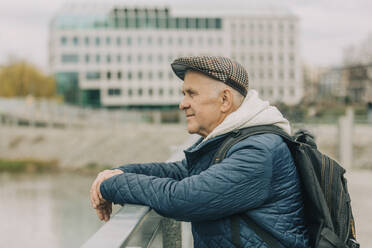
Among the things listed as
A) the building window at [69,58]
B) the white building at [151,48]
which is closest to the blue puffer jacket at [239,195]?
the white building at [151,48]

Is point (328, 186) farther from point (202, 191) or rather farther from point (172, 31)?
point (172, 31)

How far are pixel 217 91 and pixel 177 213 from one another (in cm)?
55

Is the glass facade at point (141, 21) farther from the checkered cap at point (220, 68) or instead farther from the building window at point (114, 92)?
the checkered cap at point (220, 68)

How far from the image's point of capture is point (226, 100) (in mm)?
2271

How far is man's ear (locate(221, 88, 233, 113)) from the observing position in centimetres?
226

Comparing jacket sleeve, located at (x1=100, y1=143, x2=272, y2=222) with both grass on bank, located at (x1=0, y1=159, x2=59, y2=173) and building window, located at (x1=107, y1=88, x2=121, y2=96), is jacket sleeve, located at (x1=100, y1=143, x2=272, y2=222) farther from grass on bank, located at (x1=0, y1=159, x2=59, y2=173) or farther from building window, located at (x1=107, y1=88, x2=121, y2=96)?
building window, located at (x1=107, y1=88, x2=121, y2=96)

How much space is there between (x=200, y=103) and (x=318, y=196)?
0.63 m

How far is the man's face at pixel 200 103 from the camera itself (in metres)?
2.26

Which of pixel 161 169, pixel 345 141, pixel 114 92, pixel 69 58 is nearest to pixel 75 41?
pixel 69 58

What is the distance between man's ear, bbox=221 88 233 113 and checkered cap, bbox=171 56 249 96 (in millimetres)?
35

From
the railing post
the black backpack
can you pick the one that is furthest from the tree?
the black backpack

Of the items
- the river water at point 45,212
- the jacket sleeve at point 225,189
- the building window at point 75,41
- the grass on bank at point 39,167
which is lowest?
the grass on bank at point 39,167

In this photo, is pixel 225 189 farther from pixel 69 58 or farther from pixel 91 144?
pixel 69 58

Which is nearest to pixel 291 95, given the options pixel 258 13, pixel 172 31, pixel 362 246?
pixel 258 13
